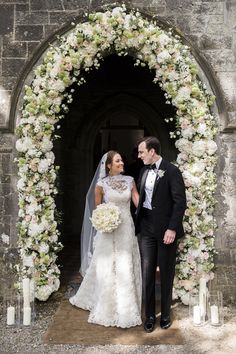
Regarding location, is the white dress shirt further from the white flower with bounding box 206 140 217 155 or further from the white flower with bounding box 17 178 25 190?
the white flower with bounding box 17 178 25 190

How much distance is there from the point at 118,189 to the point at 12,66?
210 centimetres

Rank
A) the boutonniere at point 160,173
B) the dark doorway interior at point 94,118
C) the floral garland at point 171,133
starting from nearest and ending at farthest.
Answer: the boutonniere at point 160,173 → the floral garland at point 171,133 → the dark doorway interior at point 94,118

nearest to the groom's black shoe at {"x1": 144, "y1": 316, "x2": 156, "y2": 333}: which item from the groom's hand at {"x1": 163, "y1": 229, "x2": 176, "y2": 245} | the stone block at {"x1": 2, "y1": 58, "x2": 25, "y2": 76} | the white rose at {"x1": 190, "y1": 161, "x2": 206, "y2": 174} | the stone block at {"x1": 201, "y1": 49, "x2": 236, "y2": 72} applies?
the groom's hand at {"x1": 163, "y1": 229, "x2": 176, "y2": 245}

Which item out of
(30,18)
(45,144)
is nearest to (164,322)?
(45,144)

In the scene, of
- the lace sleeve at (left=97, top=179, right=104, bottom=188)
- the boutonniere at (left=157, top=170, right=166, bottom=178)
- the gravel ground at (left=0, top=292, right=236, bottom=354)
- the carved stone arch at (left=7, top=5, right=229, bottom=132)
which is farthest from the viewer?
the carved stone arch at (left=7, top=5, right=229, bottom=132)

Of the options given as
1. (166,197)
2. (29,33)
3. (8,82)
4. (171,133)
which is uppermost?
(29,33)

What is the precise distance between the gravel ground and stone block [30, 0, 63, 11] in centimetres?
380

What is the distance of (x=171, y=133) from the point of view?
15.9 feet

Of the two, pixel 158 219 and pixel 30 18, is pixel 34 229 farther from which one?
pixel 30 18

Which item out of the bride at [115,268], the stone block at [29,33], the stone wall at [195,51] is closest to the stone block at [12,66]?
the stone wall at [195,51]

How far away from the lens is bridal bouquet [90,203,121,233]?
171 inches

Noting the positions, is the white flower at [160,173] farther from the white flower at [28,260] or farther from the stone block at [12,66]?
the stone block at [12,66]

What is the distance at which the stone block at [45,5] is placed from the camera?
5078 millimetres

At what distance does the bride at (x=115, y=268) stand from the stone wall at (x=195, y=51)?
1124mm
